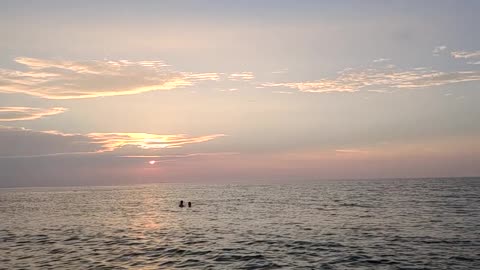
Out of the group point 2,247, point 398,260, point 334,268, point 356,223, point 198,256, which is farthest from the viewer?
point 356,223

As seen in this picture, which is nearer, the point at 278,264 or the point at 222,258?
the point at 278,264

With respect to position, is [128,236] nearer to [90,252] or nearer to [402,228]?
[90,252]

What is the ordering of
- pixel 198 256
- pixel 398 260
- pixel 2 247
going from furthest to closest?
pixel 2 247
pixel 198 256
pixel 398 260

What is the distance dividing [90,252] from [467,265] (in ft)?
88.3

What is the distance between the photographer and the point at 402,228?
44656mm

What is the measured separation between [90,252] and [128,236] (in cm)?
979

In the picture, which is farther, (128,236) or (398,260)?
(128,236)

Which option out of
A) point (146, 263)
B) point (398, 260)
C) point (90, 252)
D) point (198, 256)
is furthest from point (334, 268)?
point (90, 252)

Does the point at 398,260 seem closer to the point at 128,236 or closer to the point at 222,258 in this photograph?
the point at 222,258

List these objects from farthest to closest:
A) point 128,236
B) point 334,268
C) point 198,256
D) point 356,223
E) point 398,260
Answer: point 356,223
point 128,236
point 198,256
point 398,260
point 334,268

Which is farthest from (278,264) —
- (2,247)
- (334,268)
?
(2,247)

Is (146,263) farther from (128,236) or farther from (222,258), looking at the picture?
(128,236)

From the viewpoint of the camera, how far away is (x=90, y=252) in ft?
A: 108

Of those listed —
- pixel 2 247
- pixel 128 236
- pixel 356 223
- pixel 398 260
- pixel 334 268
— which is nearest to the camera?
pixel 334 268
